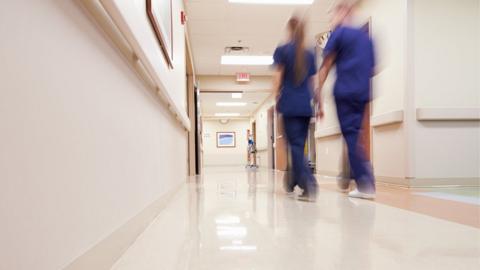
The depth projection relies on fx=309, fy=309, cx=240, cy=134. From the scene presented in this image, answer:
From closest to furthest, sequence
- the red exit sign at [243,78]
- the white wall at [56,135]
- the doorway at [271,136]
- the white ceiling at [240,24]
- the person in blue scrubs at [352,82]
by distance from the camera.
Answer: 1. the white wall at [56,135]
2. the person in blue scrubs at [352,82]
3. the white ceiling at [240,24]
4. the red exit sign at [243,78]
5. the doorway at [271,136]

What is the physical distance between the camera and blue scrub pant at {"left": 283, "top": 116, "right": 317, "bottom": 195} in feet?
8.55

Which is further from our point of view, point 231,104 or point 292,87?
point 231,104

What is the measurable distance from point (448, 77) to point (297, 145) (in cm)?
217

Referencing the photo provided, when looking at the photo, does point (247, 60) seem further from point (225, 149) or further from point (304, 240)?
point (225, 149)

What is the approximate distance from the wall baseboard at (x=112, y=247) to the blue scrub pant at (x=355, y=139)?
1748mm

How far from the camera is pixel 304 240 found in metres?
1.27

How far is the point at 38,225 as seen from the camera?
1.80ft

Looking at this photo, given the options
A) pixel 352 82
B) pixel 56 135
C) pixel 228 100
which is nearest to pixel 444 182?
pixel 352 82

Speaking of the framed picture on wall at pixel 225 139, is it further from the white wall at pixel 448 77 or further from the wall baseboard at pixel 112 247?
the wall baseboard at pixel 112 247

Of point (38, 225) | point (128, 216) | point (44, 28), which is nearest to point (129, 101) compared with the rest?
point (128, 216)

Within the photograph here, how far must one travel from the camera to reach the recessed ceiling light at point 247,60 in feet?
23.6

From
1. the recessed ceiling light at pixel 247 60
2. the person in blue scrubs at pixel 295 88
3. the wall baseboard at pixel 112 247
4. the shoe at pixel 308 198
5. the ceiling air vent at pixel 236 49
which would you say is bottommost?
the shoe at pixel 308 198

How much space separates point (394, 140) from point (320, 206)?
1921 millimetres

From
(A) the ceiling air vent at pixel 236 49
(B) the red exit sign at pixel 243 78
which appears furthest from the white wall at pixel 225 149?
(A) the ceiling air vent at pixel 236 49
